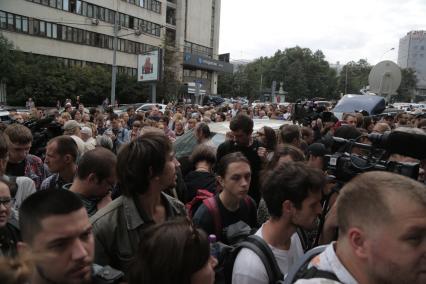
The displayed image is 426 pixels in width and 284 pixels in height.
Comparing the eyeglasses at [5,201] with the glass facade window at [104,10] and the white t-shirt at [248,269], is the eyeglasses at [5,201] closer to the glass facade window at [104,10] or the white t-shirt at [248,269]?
the white t-shirt at [248,269]

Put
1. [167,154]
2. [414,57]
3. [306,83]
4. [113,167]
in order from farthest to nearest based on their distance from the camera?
[414,57] → [306,83] → [113,167] → [167,154]

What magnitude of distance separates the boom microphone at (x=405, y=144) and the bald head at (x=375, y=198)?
37.6 inches

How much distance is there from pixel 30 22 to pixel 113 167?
4139 cm

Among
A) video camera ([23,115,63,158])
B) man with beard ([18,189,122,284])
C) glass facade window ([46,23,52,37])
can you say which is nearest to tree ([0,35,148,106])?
glass facade window ([46,23,52,37])

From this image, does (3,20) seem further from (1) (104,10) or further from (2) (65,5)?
(1) (104,10)

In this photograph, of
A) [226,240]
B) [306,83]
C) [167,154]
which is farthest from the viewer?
[306,83]

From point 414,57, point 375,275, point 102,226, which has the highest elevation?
point 414,57

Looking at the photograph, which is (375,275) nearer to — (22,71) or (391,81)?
(391,81)

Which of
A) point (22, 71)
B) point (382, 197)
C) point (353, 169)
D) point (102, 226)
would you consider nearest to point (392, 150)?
point (353, 169)

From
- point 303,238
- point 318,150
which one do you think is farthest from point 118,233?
point 318,150

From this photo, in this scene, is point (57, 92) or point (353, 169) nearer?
point (353, 169)

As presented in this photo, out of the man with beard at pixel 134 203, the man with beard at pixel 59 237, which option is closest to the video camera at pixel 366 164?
the man with beard at pixel 134 203

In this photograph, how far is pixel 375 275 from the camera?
1.42m

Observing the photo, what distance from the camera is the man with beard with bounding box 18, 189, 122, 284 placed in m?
1.75
